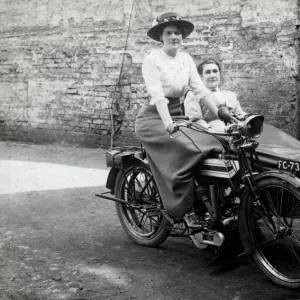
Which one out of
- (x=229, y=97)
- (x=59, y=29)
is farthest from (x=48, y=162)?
(x=229, y=97)

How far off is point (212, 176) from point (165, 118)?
0.60 m

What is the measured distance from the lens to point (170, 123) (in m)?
3.91

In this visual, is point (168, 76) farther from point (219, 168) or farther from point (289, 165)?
point (289, 165)

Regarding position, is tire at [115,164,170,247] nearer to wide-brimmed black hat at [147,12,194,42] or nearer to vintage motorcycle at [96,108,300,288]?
vintage motorcycle at [96,108,300,288]

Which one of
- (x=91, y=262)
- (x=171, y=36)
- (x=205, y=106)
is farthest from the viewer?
(x=205, y=106)

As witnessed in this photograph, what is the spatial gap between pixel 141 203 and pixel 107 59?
586 cm

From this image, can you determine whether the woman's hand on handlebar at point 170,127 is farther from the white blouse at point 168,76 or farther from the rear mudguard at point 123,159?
the rear mudguard at point 123,159

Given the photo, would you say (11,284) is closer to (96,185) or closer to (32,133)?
(96,185)

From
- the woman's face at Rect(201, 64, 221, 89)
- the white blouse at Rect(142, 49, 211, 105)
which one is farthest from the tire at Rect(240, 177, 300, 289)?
the woman's face at Rect(201, 64, 221, 89)

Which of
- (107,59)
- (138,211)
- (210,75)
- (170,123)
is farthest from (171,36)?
(107,59)

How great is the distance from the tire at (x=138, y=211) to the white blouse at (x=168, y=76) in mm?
735

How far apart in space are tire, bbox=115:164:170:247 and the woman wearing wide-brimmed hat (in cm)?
35

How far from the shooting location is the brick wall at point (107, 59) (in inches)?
299

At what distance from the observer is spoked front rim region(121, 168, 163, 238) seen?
4.44 metres
